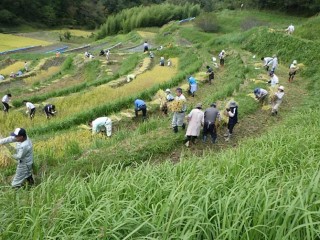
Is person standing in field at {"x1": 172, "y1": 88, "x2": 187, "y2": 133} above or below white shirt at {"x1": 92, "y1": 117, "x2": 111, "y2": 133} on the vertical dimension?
above

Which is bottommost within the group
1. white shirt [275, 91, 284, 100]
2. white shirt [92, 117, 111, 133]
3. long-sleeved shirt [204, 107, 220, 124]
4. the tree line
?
the tree line

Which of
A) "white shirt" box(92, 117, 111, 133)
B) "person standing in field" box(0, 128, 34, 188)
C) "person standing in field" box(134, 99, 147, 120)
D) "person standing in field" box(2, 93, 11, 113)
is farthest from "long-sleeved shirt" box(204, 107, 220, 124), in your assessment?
"person standing in field" box(2, 93, 11, 113)

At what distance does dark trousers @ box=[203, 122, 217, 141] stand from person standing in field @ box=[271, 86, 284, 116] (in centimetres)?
349

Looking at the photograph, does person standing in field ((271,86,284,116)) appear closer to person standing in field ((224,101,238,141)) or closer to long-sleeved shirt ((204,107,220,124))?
person standing in field ((224,101,238,141))

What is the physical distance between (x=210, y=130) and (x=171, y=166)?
4.39 m

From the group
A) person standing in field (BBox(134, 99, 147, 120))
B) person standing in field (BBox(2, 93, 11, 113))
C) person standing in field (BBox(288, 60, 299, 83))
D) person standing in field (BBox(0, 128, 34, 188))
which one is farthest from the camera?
person standing in field (BBox(288, 60, 299, 83))

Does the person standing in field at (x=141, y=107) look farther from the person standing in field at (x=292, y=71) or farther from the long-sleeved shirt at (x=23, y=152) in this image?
the person standing in field at (x=292, y=71)

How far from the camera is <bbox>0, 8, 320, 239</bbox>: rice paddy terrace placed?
3.21 meters

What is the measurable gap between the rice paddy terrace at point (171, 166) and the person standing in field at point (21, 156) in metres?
0.36

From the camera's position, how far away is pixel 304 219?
9.83 ft

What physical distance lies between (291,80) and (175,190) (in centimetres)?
1494

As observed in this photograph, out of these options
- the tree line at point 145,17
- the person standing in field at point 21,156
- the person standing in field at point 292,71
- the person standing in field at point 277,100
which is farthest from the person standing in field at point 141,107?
the tree line at point 145,17

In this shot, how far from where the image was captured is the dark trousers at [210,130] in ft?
31.1

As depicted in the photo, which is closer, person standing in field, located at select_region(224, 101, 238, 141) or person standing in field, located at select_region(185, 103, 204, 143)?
person standing in field, located at select_region(185, 103, 204, 143)
